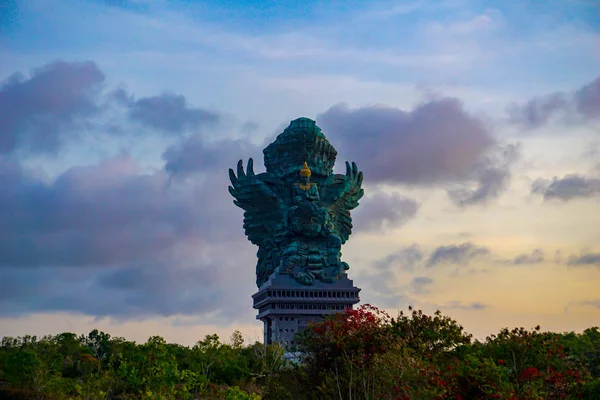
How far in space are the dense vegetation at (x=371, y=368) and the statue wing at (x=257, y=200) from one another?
40.3m

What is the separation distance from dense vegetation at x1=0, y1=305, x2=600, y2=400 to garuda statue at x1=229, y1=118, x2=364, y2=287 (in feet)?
122

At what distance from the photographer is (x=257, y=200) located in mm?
119938

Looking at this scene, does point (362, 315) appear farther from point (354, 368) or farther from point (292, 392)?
point (292, 392)

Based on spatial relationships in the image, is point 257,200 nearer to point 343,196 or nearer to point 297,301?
point 343,196

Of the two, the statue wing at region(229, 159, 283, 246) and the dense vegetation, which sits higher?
the statue wing at region(229, 159, 283, 246)

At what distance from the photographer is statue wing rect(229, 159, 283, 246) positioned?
11894 cm

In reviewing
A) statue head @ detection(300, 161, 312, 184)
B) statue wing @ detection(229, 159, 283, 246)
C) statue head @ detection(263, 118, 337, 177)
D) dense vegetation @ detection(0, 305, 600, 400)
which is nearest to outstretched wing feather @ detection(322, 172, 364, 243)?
statue head @ detection(263, 118, 337, 177)

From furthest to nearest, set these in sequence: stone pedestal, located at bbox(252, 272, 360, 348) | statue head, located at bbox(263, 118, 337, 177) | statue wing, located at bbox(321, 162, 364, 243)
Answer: statue wing, located at bbox(321, 162, 364, 243) < statue head, located at bbox(263, 118, 337, 177) < stone pedestal, located at bbox(252, 272, 360, 348)

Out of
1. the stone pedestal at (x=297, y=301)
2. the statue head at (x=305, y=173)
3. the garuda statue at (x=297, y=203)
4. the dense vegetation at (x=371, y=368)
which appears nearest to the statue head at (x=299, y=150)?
the garuda statue at (x=297, y=203)

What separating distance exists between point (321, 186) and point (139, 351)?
182 feet

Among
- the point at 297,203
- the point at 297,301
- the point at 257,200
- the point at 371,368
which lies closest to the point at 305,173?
the point at 297,203

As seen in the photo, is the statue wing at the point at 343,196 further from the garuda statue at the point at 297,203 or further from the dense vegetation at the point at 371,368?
the dense vegetation at the point at 371,368

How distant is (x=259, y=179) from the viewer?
120 meters

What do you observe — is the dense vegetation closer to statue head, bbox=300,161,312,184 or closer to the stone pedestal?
the stone pedestal
